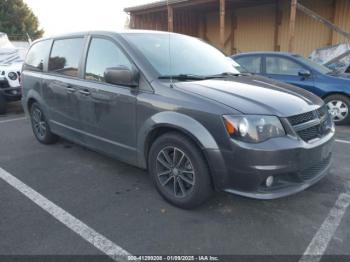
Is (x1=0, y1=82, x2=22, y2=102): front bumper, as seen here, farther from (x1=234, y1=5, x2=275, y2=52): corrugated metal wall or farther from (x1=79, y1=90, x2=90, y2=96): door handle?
(x1=234, y1=5, x2=275, y2=52): corrugated metal wall

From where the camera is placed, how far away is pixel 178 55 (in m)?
3.57

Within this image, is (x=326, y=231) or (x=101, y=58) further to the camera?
(x=101, y=58)

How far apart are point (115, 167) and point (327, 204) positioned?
2558 millimetres

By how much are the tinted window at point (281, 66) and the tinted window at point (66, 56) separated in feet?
14.2

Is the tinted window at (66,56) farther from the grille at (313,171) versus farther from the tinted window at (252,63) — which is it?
the tinted window at (252,63)

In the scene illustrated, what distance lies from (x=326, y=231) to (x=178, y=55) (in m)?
2.33

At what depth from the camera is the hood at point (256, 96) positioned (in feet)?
8.78

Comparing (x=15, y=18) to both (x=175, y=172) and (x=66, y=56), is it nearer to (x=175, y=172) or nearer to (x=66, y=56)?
(x=66, y=56)

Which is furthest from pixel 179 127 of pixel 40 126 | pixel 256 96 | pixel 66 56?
pixel 40 126

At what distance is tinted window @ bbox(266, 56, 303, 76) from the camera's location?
6559 millimetres

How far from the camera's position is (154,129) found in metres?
3.07

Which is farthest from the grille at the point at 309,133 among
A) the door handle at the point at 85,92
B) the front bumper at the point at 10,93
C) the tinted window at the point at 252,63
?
the front bumper at the point at 10,93

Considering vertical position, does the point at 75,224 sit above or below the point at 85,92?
below

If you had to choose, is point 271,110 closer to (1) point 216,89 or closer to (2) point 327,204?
(1) point 216,89
